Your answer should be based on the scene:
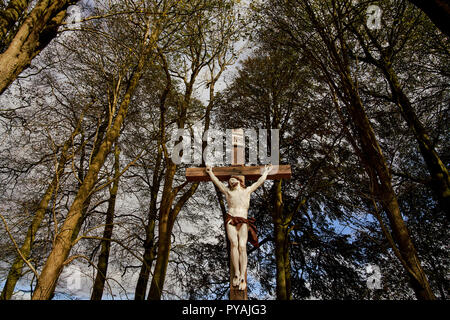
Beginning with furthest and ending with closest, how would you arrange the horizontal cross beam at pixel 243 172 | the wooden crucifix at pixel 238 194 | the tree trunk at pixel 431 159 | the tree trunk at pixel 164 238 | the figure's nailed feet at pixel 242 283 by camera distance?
1. the tree trunk at pixel 164 238
2. the tree trunk at pixel 431 159
3. the horizontal cross beam at pixel 243 172
4. the wooden crucifix at pixel 238 194
5. the figure's nailed feet at pixel 242 283

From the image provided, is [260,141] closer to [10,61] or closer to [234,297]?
[234,297]

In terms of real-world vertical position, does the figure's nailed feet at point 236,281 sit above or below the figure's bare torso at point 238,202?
below

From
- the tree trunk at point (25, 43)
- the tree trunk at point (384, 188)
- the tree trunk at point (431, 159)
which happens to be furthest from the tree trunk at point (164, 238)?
the tree trunk at point (431, 159)

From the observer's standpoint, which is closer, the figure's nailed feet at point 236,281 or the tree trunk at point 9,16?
the tree trunk at point 9,16

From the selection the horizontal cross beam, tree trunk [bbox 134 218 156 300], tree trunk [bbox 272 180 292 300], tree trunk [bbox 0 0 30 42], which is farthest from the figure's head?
tree trunk [bbox 134 218 156 300]

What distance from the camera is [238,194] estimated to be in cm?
445

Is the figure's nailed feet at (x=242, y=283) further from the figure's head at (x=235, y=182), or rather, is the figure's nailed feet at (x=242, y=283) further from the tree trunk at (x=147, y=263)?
the tree trunk at (x=147, y=263)

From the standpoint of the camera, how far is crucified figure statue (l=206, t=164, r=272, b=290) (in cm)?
386

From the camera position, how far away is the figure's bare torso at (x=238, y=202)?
428cm

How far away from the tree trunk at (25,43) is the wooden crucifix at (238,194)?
2793mm

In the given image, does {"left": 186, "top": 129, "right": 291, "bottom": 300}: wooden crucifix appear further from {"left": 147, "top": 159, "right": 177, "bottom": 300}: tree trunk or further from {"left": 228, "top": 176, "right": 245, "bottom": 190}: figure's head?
{"left": 147, "top": 159, "right": 177, "bottom": 300}: tree trunk

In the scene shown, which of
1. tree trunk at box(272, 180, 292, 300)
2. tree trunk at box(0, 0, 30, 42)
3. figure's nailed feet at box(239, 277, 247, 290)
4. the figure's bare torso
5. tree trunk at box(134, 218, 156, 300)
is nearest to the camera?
tree trunk at box(0, 0, 30, 42)

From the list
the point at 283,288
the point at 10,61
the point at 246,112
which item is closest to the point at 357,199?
the point at 283,288
